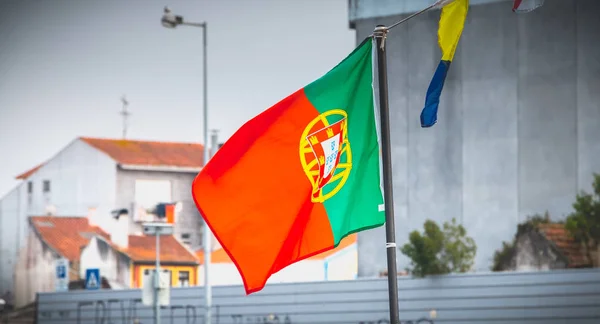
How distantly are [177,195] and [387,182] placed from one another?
57509 mm

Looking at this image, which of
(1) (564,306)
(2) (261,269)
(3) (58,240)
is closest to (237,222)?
(2) (261,269)

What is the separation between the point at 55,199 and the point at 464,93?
24212mm

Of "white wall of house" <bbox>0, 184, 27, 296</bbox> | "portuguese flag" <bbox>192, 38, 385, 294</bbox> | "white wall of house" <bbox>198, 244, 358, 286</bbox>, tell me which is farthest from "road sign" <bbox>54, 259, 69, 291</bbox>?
"portuguese flag" <bbox>192, 38, 385, 294</bbox>

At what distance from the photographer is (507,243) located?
47.8 metres

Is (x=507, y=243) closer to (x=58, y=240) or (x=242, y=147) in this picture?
(x=58, y=240)

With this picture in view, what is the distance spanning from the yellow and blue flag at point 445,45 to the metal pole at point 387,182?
316 millimetres

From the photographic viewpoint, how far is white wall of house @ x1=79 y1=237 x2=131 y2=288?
194ft

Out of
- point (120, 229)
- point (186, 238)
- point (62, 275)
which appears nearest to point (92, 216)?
point (120, 229)

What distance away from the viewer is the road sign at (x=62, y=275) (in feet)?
189

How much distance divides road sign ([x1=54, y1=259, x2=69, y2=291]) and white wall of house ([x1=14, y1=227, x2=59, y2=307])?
101 cm

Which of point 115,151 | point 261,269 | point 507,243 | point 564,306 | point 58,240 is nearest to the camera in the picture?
point 261,269

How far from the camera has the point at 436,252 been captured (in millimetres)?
41219

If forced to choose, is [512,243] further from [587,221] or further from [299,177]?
[299,177]

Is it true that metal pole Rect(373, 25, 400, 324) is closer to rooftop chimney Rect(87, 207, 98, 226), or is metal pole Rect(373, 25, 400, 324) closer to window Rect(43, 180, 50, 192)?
rooftop chimney Rect(87, 207, 98, 226)
